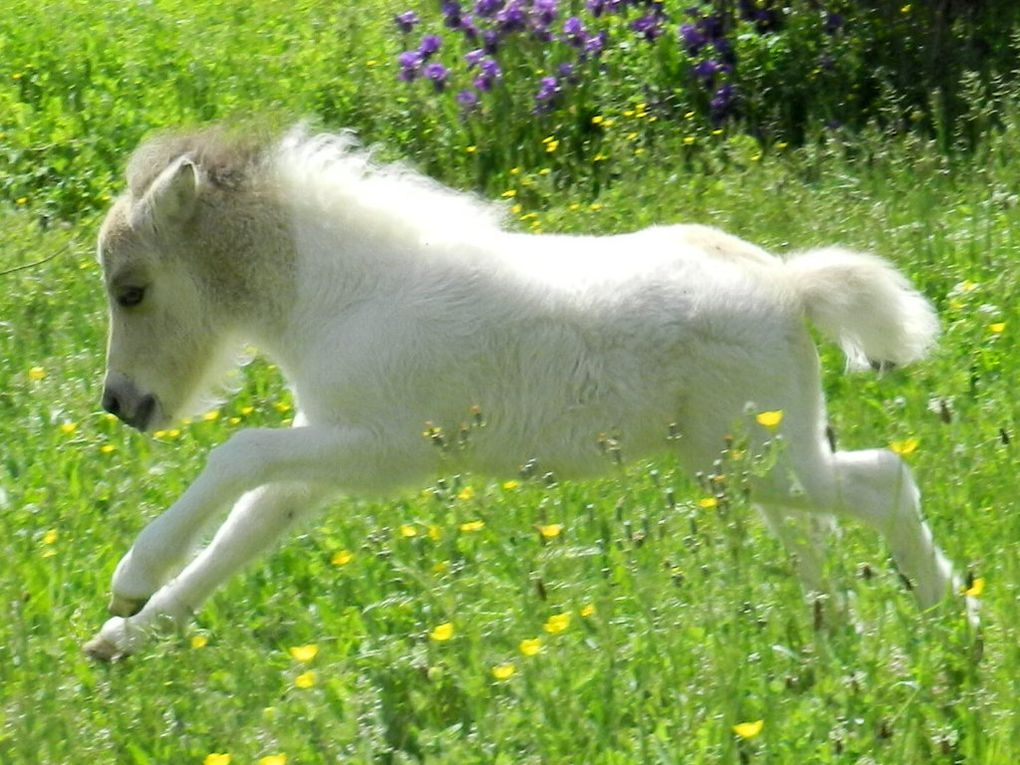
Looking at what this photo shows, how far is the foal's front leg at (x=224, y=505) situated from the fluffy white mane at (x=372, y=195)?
676mm

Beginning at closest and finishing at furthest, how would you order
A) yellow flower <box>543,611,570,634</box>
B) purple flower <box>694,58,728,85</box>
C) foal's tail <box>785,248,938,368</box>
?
1. yellow flower <box>543,611,570,634</box>
2. foal's tail <box>785,248,938,368</box>
3. purple flower <box>694,58,728,85</box>

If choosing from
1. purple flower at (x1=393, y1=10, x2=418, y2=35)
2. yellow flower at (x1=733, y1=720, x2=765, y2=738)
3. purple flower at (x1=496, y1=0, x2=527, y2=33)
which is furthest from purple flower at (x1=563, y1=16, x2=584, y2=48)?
yellow flower at (x1=733, y1=720, x2=765, y2=738)

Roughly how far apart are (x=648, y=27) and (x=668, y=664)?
625 cm

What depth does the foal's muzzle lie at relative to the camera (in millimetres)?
5199

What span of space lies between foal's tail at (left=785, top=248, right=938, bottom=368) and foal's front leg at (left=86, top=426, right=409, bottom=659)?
1230 millimetres

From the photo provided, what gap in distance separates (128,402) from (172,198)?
0.63 meters

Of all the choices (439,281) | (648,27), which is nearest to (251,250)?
(439,281)

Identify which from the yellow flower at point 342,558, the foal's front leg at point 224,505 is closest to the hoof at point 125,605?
the foal's front leg at point 224,505

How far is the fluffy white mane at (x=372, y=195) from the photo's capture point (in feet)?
16.4

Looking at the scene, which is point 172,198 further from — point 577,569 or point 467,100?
point 467,100

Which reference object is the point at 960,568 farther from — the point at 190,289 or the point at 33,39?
the point at 33,39

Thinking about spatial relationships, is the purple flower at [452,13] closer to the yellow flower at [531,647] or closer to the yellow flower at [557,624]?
the yellow flower at [557,624]

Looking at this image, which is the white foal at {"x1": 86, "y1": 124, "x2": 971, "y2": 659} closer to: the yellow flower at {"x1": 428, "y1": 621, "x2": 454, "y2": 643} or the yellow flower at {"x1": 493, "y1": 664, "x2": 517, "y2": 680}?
the yellow flower at {"x1": 428, "y1": 621, "x2": 454, "y2": 643}

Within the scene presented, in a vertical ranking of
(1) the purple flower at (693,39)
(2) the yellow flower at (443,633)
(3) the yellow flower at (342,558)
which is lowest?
(3) the yellow flower at (342,558)
